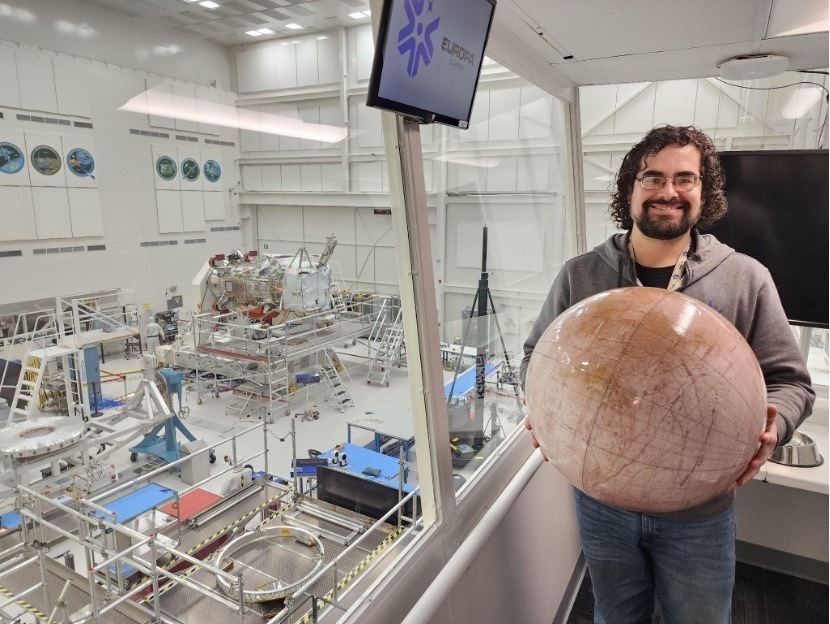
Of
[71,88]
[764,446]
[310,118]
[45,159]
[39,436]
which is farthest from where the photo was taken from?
[310,118]

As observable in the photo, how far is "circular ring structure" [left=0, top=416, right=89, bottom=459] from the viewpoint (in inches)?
153

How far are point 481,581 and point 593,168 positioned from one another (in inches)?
269

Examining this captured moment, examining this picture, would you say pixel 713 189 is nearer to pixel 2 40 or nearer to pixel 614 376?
pixel 614 376

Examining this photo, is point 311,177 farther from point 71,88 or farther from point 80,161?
point 71,88

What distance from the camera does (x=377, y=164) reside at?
9.98 m

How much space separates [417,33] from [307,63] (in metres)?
8.33

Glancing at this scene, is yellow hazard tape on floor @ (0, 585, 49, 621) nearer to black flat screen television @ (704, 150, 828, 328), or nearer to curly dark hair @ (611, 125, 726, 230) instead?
curly dark hair @ (611, 125, 726, 230)

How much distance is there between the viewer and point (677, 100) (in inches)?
257

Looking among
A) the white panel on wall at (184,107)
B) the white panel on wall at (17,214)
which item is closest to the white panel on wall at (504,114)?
the white panel on wall at (184,107)

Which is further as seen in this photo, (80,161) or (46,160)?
(80,161)

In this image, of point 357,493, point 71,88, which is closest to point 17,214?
point 71,88

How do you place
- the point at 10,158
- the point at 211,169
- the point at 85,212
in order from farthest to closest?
the point at 211,169 < the point at 85,212 < the point at 10,158

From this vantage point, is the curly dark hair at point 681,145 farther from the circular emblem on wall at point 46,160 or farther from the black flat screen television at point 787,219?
the circular emblem on wall at point 46,160

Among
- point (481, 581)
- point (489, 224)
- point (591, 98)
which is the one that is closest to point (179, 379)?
point (489, 224)
